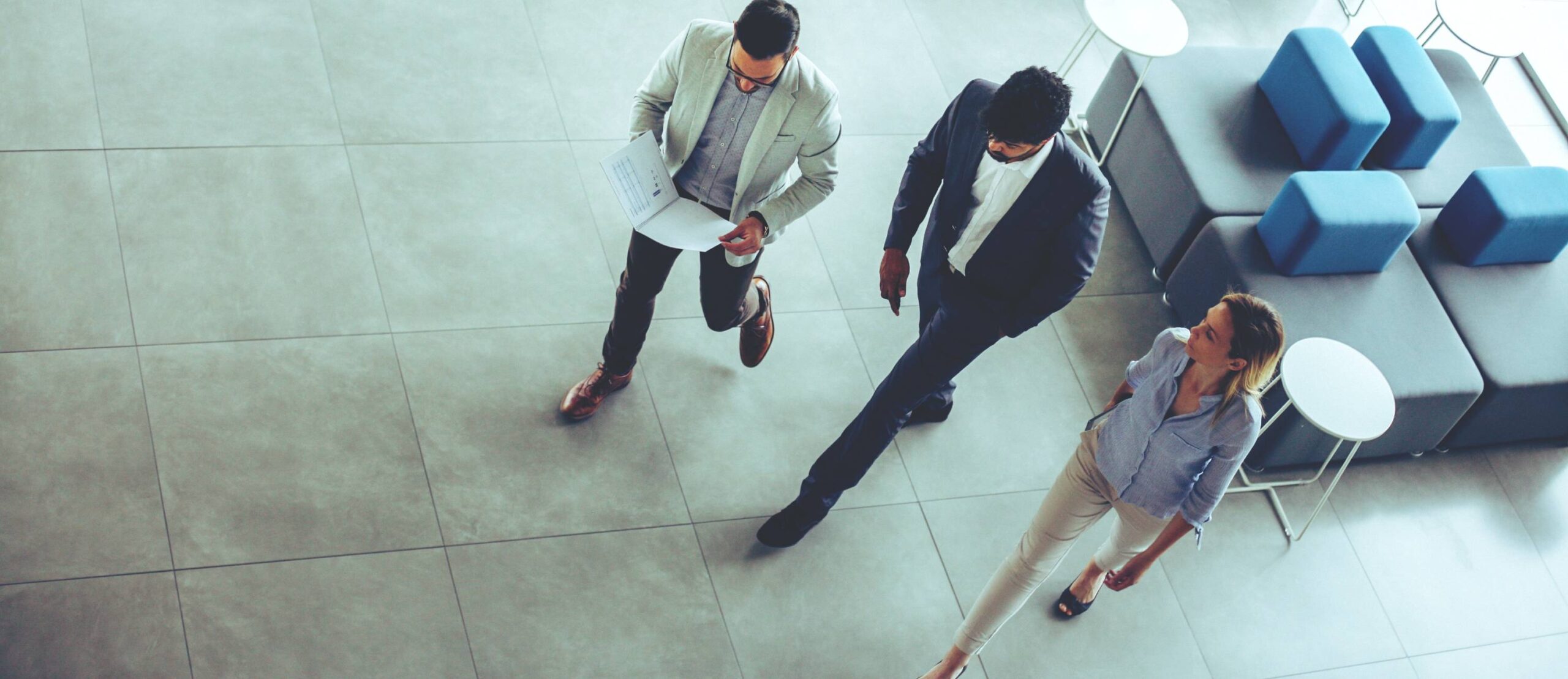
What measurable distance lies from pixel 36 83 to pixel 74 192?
1.84 ft

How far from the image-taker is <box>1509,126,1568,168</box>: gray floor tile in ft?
20.3

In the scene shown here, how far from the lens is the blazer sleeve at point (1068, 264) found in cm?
304

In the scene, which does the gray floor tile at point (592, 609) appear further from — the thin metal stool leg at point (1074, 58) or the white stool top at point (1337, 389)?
the thin metal stool leg at point (1074, 58)

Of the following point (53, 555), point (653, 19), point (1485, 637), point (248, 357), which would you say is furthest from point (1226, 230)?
point (53, 555)

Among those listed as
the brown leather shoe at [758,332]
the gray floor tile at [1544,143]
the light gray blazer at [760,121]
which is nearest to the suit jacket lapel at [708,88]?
the light gray blazer at [760,121]

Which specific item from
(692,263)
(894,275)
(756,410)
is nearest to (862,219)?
(692,263)

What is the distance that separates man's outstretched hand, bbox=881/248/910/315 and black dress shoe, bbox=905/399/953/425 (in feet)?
2.84

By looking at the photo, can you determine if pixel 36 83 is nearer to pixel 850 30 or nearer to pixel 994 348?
pixel 850 30

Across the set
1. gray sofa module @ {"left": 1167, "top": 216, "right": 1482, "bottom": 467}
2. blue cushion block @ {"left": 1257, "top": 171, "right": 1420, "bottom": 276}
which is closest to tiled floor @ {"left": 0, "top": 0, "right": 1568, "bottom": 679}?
gray sofa module @ {"left": 1167, "top": 216, "right": 1482, "bottom": 467}

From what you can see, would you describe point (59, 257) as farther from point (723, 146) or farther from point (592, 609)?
point (723, 146)

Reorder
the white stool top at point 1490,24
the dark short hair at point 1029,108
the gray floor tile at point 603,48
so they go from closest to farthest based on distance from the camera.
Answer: the dark short hair at point 1029,108 < the gray floor tile at point 603,48 < the white stool top at point 1490,24

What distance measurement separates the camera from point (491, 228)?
4309 mm

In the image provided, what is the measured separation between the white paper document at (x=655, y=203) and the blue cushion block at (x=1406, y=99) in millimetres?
3033

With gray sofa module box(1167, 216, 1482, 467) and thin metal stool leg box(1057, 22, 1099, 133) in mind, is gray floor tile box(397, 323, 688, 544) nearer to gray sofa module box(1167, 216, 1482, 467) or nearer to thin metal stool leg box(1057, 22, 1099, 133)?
gray sofa module box(1167, 216, 1482, 467)
